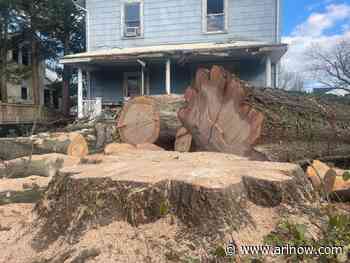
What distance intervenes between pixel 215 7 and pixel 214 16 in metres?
0.37

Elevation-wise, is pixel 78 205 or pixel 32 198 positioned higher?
pixel 78 205

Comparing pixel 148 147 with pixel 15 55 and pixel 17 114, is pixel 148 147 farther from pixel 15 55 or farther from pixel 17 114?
pixel 15 55

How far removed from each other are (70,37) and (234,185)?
18.0 m

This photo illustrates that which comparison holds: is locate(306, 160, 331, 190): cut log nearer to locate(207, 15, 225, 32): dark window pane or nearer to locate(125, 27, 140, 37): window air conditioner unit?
locate(207, 15, 225, 32): dark window pane

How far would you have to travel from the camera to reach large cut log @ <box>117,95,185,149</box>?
5.32 m

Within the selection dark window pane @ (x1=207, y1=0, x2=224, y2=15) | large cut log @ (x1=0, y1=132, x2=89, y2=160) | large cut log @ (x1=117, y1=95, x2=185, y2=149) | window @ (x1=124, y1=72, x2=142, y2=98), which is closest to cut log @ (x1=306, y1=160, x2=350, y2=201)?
large cut log @ (x1=117, y1=95, x2=185, y2=149)

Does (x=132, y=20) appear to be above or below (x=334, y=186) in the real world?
above

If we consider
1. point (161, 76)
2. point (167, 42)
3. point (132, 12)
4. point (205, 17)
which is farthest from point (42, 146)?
point (132, 12)

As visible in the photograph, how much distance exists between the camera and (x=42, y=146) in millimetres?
5391

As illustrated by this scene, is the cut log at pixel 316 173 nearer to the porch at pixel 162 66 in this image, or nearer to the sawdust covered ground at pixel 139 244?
the sawdust covered ground at pixel 139 244

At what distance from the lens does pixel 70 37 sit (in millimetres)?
18094

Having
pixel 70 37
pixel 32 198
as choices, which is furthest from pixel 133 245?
pixel 70 37

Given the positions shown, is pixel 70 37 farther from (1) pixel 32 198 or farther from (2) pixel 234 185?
(2) pixel 234 185

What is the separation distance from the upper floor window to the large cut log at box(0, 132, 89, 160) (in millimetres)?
8894
